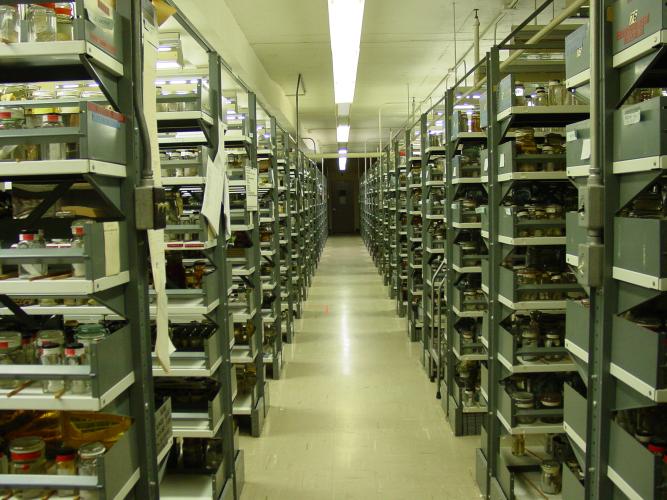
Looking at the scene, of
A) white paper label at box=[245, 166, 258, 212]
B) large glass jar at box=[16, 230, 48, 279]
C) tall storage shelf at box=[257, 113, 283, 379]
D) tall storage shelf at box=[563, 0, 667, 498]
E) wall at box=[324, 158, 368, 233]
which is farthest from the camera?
wall at box=[324, 158, 368, 233]

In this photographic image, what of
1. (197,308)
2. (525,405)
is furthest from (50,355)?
(525,405)

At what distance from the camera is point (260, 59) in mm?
7754

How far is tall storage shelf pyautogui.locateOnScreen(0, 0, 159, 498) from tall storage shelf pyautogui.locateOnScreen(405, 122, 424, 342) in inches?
177

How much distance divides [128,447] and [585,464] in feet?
5.08

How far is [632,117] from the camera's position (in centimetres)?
162

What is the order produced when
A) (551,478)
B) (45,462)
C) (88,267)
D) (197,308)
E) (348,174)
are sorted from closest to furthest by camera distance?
1. (88,267)
2. (45,462)
3. (197,308)
4. (551,478)
5. (348,174)

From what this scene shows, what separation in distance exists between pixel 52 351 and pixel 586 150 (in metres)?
1.89

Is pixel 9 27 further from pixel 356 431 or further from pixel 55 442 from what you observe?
pixel 356 431

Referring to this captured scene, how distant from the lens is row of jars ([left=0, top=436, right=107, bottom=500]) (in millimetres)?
1742

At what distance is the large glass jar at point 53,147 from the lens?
179cm

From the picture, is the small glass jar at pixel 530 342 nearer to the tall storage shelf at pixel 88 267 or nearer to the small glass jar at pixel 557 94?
the small glass jar at pixel 557 94

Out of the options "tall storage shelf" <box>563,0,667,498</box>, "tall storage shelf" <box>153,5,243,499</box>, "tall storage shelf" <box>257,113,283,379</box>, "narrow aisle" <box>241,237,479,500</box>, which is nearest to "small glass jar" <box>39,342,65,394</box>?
"tall storage shelf" <box>153,5,243,499</box>

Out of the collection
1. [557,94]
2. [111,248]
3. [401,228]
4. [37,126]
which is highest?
[557,94]

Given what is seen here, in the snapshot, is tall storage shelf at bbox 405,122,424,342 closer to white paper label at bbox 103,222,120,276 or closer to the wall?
white paper label at bbox 103,222,120,276
